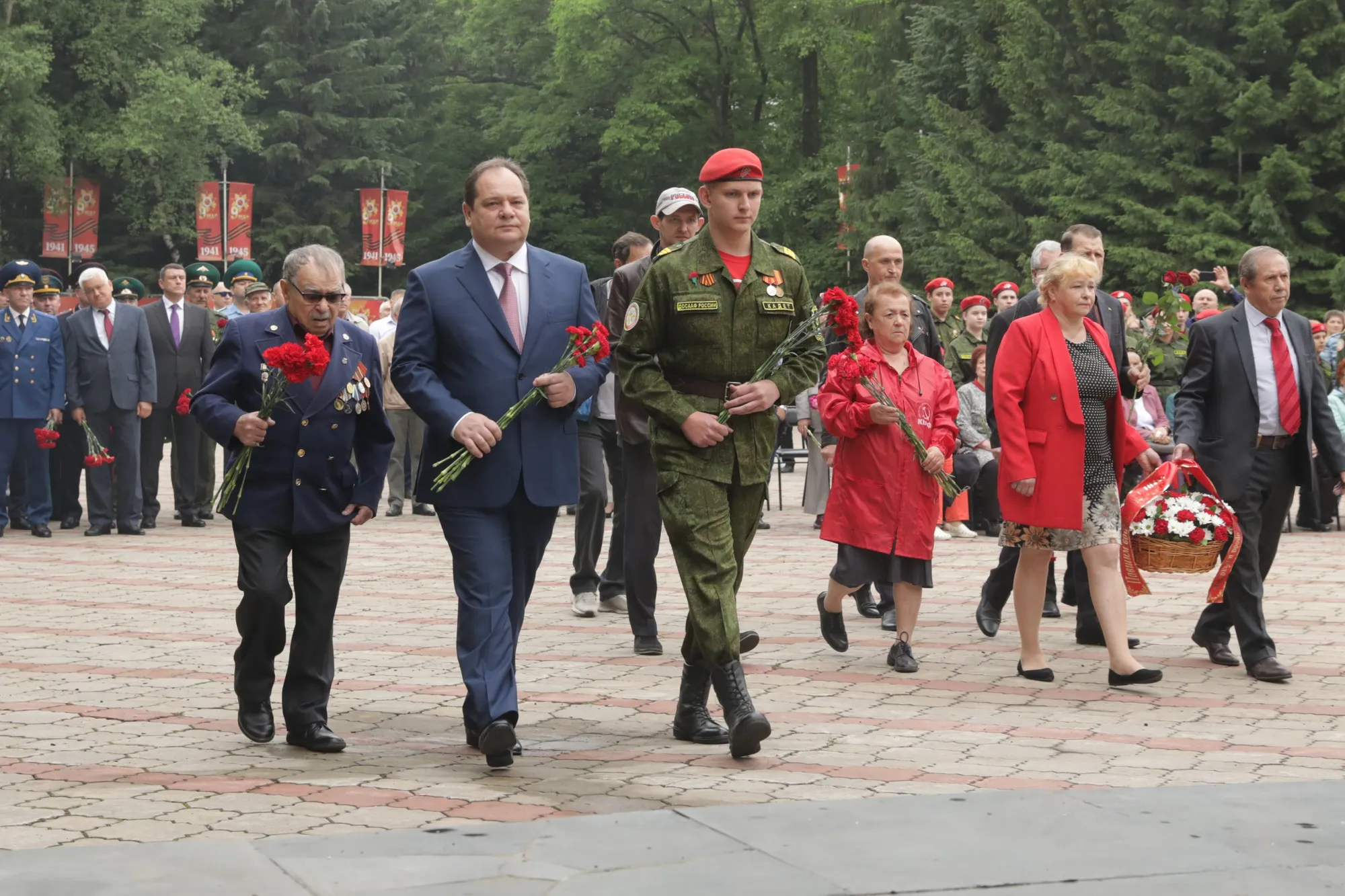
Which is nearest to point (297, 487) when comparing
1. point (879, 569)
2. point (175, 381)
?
point (879, 569)

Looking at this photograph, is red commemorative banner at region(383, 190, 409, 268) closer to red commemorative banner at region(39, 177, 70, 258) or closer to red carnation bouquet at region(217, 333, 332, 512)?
red commemorative banner at region(39, 177, 70, 258)

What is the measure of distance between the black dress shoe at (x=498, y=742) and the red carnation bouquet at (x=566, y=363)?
863mm

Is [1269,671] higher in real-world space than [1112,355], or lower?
lower

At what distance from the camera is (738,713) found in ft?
21.6

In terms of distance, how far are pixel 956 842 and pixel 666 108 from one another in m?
49.6

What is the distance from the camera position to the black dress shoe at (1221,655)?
900 cm

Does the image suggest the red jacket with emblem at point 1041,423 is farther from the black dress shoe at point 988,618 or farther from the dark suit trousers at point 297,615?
the dark suit trousers at point 297,615

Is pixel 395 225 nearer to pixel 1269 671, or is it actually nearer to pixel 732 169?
pixel 1269 671

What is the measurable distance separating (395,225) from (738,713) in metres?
54.8

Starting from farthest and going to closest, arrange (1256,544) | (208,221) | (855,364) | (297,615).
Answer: (208,221)
(1256,544)
(855,364)
(297,615)

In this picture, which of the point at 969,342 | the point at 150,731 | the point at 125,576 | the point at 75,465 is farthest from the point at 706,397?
the point at 75,465

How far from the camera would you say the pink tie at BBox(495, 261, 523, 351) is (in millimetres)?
6688

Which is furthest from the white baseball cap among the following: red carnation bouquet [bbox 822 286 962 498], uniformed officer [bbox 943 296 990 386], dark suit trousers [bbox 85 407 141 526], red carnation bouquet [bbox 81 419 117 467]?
dark suit trousers [bbox 85 407 141 526]

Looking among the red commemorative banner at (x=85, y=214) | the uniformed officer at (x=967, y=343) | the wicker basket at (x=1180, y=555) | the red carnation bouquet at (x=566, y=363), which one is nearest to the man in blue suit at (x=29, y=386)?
the uniformed officer at (x=967, y=343)
